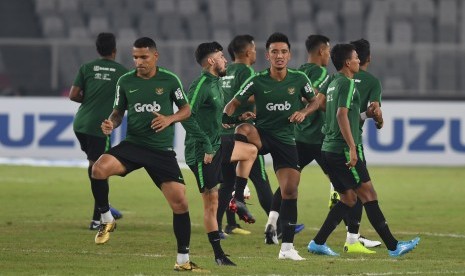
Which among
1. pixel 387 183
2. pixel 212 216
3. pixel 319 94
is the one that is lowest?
pixel 387 183

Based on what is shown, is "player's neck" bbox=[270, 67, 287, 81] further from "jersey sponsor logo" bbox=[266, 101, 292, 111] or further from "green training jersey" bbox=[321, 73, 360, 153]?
"green training jersey" bbox=[321, 73, 360, 153]

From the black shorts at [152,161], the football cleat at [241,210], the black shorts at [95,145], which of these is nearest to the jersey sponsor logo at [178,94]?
the black shorts at [152,161]

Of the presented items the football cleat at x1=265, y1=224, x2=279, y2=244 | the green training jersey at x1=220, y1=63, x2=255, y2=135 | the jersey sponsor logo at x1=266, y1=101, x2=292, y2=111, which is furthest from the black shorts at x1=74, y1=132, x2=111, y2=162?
the jersey sponsor logo at x1=266, y1=101, x2=292, y2=111

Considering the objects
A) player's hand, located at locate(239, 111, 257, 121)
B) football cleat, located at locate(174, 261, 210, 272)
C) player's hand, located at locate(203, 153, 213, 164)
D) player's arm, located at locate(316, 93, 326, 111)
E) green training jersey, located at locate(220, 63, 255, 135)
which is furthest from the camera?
green training jersey, located at locate(220, 63, 255, 135)

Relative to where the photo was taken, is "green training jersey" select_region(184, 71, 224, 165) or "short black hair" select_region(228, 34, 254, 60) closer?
"green training jersey" select_region(184, 71, 224, 165)

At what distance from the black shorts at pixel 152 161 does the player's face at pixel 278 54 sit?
1644mm

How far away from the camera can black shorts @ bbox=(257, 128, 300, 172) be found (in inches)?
495

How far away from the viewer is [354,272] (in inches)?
436

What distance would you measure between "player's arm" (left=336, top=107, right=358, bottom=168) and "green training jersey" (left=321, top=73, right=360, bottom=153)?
6cm

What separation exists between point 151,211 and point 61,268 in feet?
21.8

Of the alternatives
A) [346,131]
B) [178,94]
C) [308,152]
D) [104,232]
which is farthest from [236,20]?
[178,94]

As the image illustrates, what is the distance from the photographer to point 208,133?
12.6 meters

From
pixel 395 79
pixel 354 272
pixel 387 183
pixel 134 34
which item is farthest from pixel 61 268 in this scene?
pixel 134 34

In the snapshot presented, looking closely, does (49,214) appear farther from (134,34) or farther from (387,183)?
(134,34)
